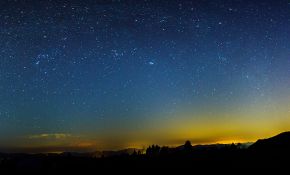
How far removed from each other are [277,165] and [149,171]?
1446 centimetres

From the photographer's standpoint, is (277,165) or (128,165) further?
(128,165)

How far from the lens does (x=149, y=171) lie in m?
40.0

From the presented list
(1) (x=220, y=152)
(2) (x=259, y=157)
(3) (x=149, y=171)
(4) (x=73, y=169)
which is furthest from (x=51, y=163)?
(2) (x=259, y=157)

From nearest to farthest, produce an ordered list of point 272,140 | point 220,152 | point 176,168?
point 176,168, point 272,140, point 220,152

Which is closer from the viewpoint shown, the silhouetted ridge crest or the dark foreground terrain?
the dark foreground terrain

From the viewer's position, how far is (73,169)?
153 feet

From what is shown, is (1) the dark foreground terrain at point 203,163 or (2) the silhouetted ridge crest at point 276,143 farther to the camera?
(2) the silhouetted ridge crest at point 276,143

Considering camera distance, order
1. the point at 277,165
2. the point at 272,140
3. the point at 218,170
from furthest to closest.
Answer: the point at 272,140 → the point at 218,170 → the point at 277,165

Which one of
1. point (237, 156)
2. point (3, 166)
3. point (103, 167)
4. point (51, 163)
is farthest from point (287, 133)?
point (3, 166)

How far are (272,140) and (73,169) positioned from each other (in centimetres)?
2628

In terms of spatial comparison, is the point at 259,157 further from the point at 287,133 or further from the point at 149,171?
the point at 149,171

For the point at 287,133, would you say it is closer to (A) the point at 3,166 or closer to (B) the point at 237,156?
(B) the point at 237,156

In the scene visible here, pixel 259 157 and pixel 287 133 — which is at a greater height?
pixel 287 133

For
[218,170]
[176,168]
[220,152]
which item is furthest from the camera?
[220,152]
